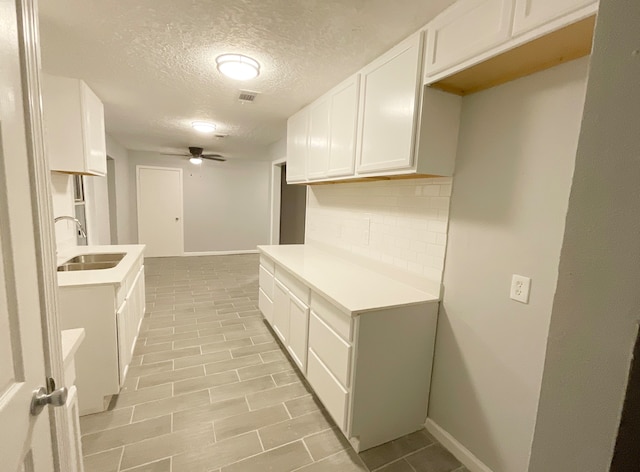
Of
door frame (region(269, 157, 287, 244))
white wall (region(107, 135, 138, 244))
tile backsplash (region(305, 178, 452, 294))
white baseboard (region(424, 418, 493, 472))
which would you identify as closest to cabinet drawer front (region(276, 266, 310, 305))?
tile backsplash (region(305, 178, 452, 294))

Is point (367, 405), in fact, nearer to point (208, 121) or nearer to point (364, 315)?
point (364, 315)

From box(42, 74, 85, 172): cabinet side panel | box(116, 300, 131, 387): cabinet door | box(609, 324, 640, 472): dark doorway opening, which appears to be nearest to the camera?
box(609, 324, 640, 472): dark doorway opening

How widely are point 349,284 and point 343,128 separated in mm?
1190

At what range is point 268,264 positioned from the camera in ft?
10.0

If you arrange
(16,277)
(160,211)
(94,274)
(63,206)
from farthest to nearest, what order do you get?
(160,211) < (63,206) < (94,274) < (16,277)

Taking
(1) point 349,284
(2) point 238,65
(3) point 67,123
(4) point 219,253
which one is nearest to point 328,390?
(1) point 349,284

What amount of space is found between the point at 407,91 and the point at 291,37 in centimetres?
74

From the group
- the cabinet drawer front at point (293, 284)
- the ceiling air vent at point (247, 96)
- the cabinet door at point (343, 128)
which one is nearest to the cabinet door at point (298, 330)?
the cabinet drawer front at point (293, 284)

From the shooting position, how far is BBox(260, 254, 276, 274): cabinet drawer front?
2888mm

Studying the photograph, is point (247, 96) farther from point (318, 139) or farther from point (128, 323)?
point (128, 323)

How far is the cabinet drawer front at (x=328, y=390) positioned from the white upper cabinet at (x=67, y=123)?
2474mm

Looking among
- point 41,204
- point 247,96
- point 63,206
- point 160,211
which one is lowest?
point 160,211

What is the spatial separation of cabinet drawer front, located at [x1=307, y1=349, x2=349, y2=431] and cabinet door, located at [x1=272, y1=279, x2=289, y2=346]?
1.66ft

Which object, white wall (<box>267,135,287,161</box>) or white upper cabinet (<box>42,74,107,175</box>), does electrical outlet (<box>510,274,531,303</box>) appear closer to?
white upper cabinet (<box>42,74,107,175</box>)
